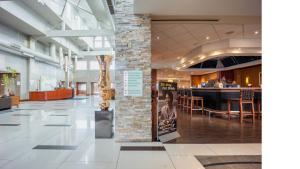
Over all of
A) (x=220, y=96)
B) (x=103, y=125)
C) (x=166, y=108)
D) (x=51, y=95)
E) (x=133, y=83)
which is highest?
(x=133, y=83)

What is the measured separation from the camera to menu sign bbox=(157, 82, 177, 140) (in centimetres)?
465

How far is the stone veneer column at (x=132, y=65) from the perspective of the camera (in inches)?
175

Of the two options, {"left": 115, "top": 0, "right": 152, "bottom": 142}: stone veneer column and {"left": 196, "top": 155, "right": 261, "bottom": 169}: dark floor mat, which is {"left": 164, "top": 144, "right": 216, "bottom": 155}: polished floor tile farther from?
{"left": 115, "top": 0, "right": 152, "bottom": 142}: stone veneer column

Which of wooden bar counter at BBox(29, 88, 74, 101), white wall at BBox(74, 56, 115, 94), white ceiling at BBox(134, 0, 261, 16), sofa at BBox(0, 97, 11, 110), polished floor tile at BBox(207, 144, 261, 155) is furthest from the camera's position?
white wall at BBox(74, 56, 115, 94)

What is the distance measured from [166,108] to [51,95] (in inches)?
641

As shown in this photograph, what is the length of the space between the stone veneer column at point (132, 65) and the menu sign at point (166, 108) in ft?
0.98

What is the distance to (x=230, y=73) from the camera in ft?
51.1

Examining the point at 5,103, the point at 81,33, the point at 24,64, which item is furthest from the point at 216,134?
the point at 24,64

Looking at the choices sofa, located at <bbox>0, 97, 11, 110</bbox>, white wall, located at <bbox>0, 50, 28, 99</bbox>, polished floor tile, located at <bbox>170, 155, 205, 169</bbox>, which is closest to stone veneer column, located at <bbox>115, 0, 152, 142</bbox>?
polished floor tile, located at <bbox>170, 155, 205, 169</bbox>

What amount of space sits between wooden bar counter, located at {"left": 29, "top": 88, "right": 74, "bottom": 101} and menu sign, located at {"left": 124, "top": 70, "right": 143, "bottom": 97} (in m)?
15.3

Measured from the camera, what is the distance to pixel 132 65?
14.8 ft

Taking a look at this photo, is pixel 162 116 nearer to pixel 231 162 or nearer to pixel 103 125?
pixel 103 125

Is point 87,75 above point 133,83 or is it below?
above
